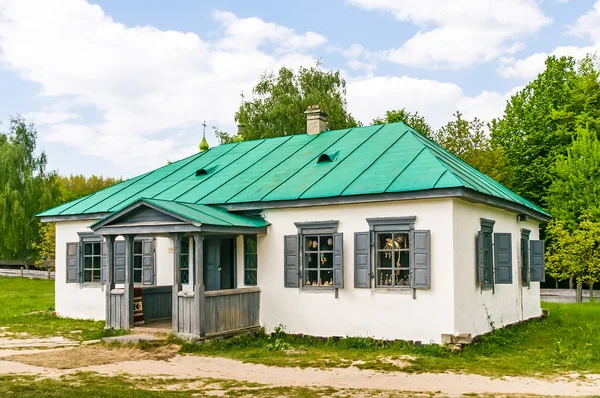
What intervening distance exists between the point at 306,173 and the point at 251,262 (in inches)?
93.3

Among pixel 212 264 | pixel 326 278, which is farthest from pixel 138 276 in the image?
pixel 326 278

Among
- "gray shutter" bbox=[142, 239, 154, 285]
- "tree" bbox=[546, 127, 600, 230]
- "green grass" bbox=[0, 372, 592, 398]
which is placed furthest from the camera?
"tree" bbox=[546, 127, 600, 230]

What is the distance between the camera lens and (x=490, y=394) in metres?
8.60

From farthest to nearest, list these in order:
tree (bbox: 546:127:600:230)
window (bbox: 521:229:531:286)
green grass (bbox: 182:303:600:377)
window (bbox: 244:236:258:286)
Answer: tree (bbox: 546:127:600:230)
window (bbox: 521:229:531:286)
window (bbox: 244:236:258:286)
green grass (bbox: 182:303:600:377)

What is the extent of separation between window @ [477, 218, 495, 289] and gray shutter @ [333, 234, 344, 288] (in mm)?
2662

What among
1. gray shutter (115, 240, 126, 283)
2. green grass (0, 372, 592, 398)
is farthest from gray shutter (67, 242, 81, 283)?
green grass (0, 372, 592, 398)

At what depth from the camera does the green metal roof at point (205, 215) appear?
41.9ft

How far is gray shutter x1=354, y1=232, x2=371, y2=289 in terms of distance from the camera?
13.0 meters

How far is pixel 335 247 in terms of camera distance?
13.4m

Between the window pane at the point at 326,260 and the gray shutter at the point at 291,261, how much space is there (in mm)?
517

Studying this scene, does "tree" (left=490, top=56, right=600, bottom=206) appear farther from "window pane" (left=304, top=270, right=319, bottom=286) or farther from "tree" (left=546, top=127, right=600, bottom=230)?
"window pane" (left=304, top=270, right=319, bottom=286)

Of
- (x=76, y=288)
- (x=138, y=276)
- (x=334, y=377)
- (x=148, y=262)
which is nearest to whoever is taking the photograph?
(x=334, y=377)

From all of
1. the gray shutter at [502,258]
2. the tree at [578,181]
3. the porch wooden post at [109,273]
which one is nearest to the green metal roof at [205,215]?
the porch wooden post at [109,273]

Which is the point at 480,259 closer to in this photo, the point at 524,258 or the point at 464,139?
the point at 524,258
